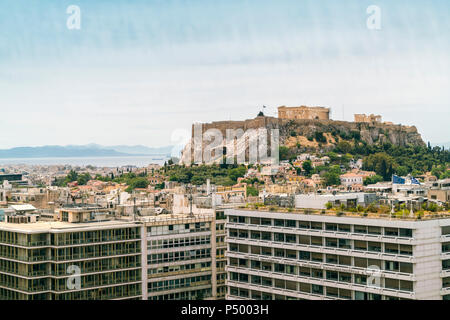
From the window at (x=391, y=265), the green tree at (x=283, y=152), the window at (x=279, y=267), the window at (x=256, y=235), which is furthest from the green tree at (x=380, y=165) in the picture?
the window at (x=391, y=265)

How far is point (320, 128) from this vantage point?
13638cm

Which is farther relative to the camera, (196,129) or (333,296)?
(196,129)

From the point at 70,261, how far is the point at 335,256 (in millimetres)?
11555

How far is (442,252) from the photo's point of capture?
923 inches

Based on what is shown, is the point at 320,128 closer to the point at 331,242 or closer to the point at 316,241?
the point at 316,241

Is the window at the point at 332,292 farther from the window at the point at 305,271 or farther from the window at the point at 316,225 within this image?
the window at the point at 316,225

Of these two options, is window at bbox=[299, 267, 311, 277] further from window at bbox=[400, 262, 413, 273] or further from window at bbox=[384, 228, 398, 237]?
window at bbox=[400, 262, 413, 273]

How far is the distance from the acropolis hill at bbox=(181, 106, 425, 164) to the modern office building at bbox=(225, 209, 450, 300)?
9872 centimetres

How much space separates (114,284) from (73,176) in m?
105

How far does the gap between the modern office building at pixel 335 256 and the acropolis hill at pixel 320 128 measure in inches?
3887

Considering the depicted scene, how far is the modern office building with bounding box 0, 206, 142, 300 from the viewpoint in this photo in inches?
1171

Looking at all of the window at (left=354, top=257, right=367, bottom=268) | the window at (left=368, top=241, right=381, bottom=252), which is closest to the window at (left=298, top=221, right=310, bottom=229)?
the window at (left=354, top=257, right=367, bottom=268)
